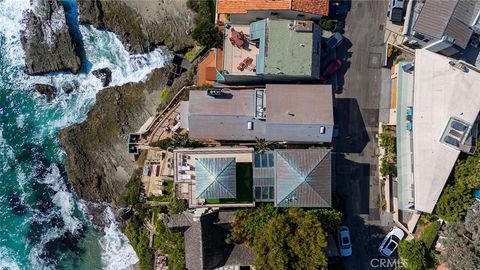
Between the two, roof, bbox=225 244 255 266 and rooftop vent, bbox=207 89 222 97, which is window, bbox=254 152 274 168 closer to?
rooftop vent, bbox=207 89 222 97

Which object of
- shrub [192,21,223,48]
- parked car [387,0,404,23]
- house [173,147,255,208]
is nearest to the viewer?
house [173,147,255,208]

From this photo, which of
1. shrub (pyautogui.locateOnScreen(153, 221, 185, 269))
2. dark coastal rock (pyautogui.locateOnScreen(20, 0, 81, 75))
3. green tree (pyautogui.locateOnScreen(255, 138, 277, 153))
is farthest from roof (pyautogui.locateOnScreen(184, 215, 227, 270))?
dark coastal rock (pyautogui.locateOnScreen(20, 0, 81, 75))

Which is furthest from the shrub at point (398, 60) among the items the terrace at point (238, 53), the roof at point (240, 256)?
the roof at point (240, 256)

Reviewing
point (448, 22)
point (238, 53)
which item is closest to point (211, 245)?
point (238, 53)

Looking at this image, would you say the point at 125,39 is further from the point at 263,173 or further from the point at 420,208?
the point at 420,208

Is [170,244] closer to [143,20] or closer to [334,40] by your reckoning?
[143,20]

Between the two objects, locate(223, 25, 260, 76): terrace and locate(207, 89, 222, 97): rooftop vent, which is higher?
locate(223, 25, 260, 76): terrace
